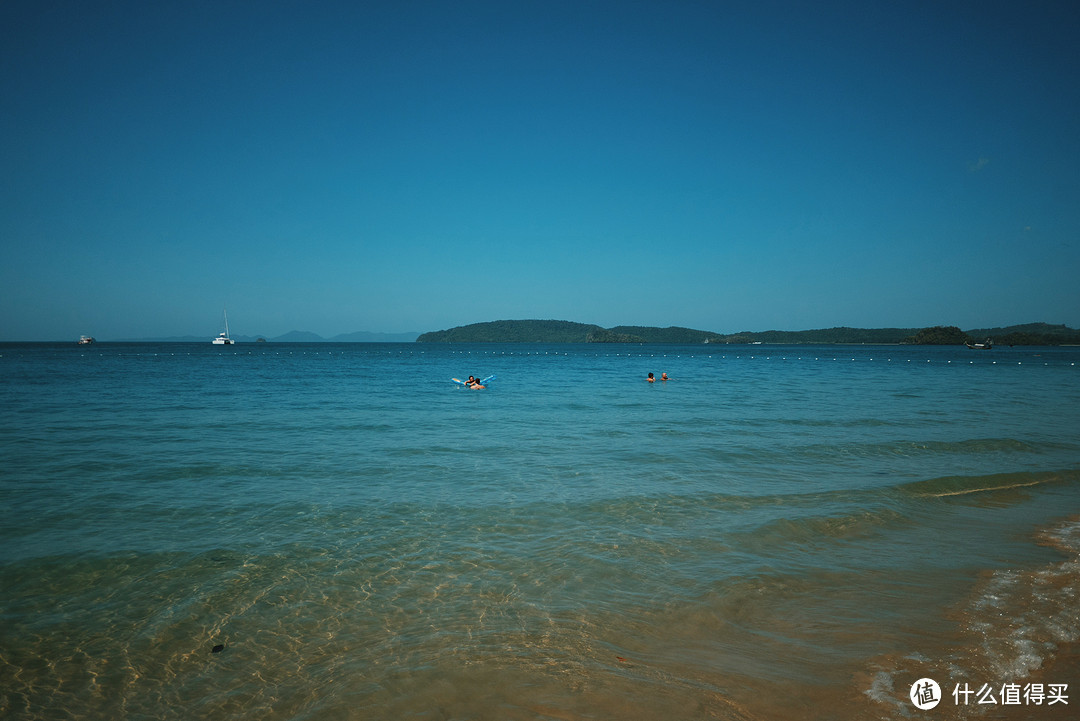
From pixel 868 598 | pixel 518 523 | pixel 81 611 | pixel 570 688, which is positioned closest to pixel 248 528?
pixel 81 611

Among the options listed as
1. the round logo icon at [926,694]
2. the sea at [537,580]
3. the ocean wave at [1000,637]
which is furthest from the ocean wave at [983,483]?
the round logo icon at [926,694]

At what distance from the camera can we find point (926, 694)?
4500 millimetres

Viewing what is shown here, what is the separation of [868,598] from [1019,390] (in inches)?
1484

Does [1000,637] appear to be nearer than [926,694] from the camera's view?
No

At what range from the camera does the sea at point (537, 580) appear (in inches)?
184

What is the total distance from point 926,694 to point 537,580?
400 centimetres

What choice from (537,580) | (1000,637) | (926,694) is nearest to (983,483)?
(1000,637)

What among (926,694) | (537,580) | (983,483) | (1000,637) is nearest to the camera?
(926,694)

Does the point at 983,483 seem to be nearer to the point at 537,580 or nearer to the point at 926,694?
the point at 926,694

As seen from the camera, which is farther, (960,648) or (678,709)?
(960,648)

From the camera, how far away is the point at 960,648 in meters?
5.17

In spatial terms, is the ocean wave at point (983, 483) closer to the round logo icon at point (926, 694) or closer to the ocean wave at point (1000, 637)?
the ocean wave at point (1000, 637)

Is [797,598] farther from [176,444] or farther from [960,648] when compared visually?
[176,444]

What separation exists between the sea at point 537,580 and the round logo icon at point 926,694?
0.02m
